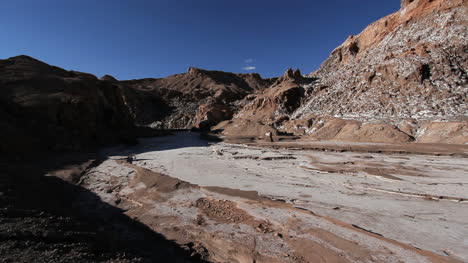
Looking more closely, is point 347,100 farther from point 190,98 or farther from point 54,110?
point 190,98

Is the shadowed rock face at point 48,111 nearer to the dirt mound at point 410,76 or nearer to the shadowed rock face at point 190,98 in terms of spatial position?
the shadowed rock face at point 190,98

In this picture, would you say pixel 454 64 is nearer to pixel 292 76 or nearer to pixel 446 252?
pixel 292 76

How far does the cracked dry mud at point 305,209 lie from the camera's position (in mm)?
3582

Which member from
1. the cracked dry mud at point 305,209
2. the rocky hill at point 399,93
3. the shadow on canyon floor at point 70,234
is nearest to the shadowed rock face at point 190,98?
the rocky hill at point 399,93

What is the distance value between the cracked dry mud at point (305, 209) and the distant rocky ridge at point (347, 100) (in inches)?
325

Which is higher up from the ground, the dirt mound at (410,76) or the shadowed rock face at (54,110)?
the dirt mound at (410,76)

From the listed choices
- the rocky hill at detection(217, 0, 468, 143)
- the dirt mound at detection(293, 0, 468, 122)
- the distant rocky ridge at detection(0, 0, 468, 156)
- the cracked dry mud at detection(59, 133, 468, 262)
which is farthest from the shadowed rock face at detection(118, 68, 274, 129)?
the cracked dry mud at detection(59, 133, 468, 262)

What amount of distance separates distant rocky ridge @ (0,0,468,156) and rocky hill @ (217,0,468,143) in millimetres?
73

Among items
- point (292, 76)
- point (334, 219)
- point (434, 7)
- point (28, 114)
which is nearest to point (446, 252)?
point (334, 219)

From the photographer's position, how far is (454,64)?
68.8ft

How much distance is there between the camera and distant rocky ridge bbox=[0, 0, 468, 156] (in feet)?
51.0

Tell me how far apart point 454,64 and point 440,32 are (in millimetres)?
6128

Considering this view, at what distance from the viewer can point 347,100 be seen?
25.1 meters

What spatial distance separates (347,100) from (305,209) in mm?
23652
